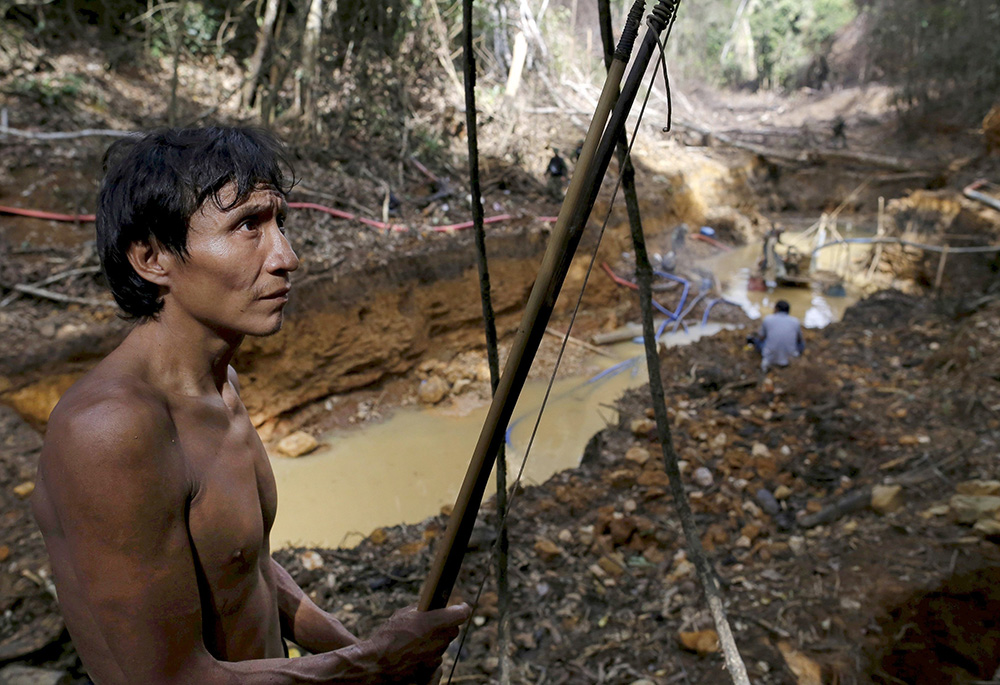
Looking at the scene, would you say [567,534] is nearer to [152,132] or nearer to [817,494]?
[817,494]

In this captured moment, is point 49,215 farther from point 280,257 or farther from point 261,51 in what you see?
point 280,257

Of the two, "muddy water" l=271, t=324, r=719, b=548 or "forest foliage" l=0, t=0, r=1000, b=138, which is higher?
"forest foliage" l=0, t=0, r=1000, b=138

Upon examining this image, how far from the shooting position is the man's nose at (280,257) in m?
1.08

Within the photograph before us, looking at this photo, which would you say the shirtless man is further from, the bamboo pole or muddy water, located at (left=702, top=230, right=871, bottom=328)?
muddy water, located at (left=702, top=230, right=871, bottom=328)

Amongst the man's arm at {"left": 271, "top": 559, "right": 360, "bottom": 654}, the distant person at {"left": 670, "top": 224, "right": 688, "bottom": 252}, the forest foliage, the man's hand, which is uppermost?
the forest foliage

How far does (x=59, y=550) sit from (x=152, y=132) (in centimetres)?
73

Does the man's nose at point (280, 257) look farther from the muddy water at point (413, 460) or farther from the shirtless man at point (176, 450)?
the muddy water at point (413, 460)

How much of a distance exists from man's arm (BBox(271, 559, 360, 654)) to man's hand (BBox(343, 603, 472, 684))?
328 millimetres

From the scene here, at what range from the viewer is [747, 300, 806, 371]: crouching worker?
6.97 metres

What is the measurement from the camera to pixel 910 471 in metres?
4.37

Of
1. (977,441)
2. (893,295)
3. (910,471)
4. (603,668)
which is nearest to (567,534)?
(603,668)

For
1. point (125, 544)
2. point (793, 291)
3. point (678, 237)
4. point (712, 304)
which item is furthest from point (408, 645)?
point (793, 291)

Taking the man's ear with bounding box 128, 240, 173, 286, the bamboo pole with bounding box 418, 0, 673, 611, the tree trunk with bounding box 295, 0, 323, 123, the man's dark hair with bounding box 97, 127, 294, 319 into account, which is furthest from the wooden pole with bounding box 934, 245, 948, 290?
the man's ear with bounding box 128, 240, 173, 286

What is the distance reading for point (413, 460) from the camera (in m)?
6.24
